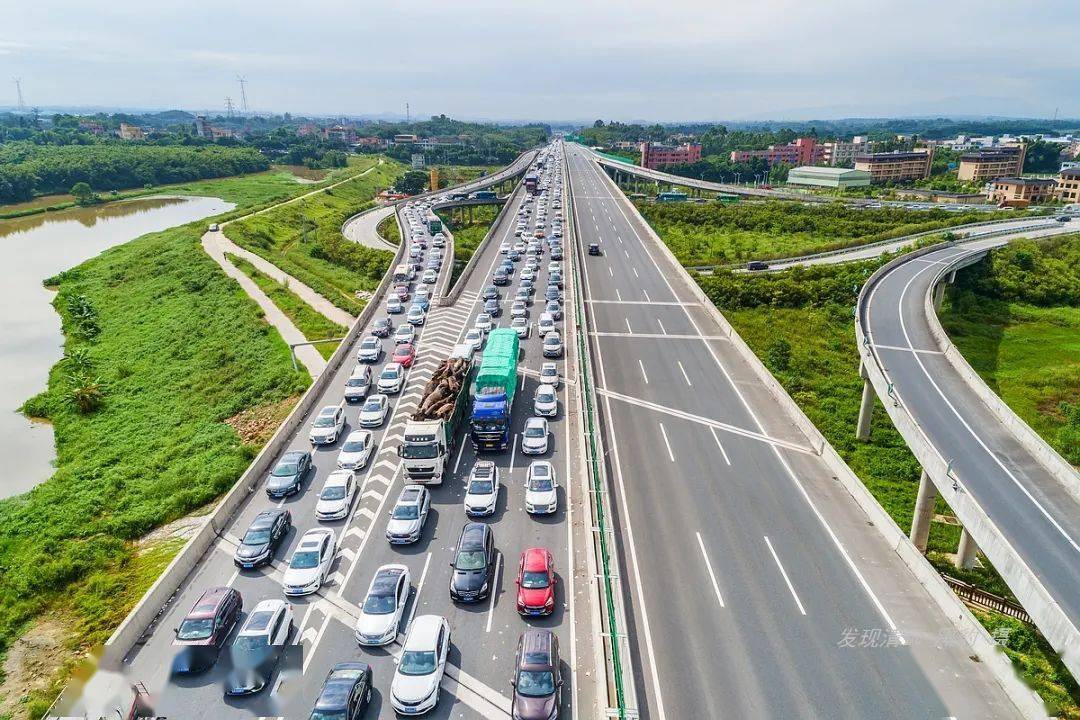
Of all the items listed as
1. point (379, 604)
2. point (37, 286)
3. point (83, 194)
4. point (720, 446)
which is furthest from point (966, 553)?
point (83, 194)

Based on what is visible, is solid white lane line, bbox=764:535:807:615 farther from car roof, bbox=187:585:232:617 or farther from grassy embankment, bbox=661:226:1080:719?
car roof, bbox=187:585:232:617

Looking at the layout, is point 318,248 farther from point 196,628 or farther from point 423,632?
point 423,632

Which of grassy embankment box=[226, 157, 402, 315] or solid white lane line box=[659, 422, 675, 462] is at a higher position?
grassy embankment box=[226, 157, 402, 315]

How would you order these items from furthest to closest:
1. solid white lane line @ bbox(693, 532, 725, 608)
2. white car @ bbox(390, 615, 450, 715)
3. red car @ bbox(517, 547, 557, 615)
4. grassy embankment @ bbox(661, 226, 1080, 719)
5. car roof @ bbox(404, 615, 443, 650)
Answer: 1. grassy embankment @ bbox(661, 226, 1080, 719)
2. solid white lane line @ bbox(693, 532, 725, 608)
3. red car @ bbox(517, 547, 557, 615)
4. car roof @ bbox(404, 615, 443, 650)
5. white car @ bbox(390, 615, 450, 715)

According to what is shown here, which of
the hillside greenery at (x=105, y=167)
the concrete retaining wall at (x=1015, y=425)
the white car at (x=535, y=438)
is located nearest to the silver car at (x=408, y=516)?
the white car at (x=535, y=438)

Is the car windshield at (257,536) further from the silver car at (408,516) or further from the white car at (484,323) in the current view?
the white car at (484,323)

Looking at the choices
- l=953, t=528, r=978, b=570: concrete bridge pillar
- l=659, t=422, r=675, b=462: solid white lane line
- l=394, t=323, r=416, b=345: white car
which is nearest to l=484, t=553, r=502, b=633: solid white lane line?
l=659, t=422, r=675, b=462: solid white lane line
